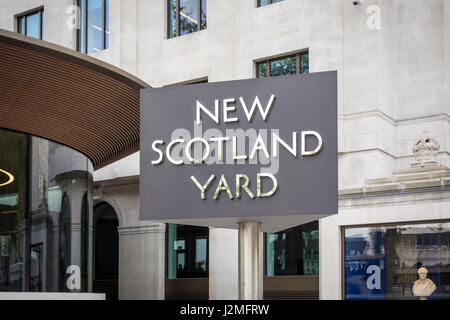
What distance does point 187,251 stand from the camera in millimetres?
27750

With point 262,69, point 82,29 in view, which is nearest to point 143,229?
point 262,69

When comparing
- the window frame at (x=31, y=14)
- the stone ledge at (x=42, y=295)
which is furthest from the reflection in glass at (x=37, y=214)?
the window frame at (x=31, y=14)

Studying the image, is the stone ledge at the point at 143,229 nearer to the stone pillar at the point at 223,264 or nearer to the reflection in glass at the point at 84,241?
the stone pillar at the point at 223,264

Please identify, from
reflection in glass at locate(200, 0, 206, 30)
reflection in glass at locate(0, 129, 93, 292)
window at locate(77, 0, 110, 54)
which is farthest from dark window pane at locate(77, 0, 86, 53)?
Answer: reflection in glass at locate(0, 129, 93, 292)

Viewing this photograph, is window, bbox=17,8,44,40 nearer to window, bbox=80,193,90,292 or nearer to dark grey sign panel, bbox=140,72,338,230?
window, bbox=80,193,90,292

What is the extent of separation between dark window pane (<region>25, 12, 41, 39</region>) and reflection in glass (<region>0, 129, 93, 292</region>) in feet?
56.3

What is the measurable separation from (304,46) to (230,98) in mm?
13625

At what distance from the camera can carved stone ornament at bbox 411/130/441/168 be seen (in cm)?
2208

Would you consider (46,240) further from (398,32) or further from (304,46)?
(398,32)

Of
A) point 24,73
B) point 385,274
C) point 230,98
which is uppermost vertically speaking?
point 24,73

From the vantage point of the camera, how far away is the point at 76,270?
19.2 metres

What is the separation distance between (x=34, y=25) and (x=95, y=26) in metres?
4.21

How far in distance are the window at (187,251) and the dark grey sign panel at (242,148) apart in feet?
47.8

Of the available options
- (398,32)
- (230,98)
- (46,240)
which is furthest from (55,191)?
(398,32)
